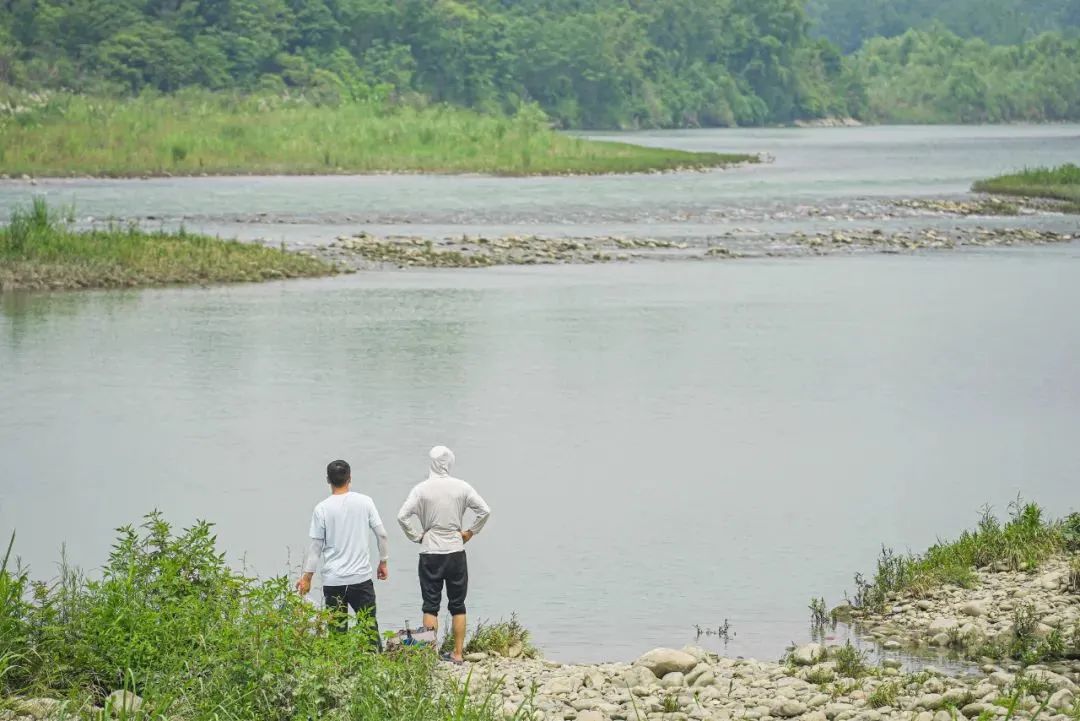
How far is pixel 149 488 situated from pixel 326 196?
5367cm

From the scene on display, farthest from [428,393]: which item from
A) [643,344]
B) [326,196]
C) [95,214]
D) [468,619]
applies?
[326,196]

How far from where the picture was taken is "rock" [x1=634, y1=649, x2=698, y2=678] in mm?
12234

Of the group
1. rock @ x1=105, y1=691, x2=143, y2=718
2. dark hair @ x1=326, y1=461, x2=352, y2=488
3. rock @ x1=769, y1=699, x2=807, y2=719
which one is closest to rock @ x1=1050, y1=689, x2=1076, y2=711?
rock @ x1=769, y1=699, x2=807, y2=719

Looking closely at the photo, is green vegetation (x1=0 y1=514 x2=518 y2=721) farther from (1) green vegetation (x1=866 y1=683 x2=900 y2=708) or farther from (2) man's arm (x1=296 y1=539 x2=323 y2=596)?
(1) green vegetation (x1=866 y1=683 x2=900 y2=708)

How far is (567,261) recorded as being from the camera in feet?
165

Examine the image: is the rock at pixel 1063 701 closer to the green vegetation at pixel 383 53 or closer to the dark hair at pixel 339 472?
the dark hair at pixel 339 472

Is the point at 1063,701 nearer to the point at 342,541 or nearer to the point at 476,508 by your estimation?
the point at 476,508

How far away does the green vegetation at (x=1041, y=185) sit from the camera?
2904 inches

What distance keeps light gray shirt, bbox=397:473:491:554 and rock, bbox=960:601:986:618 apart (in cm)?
399

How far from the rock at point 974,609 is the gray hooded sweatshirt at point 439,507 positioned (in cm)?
398

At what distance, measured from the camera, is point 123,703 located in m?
9.67

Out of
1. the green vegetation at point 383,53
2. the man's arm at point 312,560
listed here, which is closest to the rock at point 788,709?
the man's arm at point 312,560

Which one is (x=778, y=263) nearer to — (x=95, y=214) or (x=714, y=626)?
(x=95, y=214)

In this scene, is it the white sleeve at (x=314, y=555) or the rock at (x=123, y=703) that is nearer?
the rock at (x=123, y=703)
